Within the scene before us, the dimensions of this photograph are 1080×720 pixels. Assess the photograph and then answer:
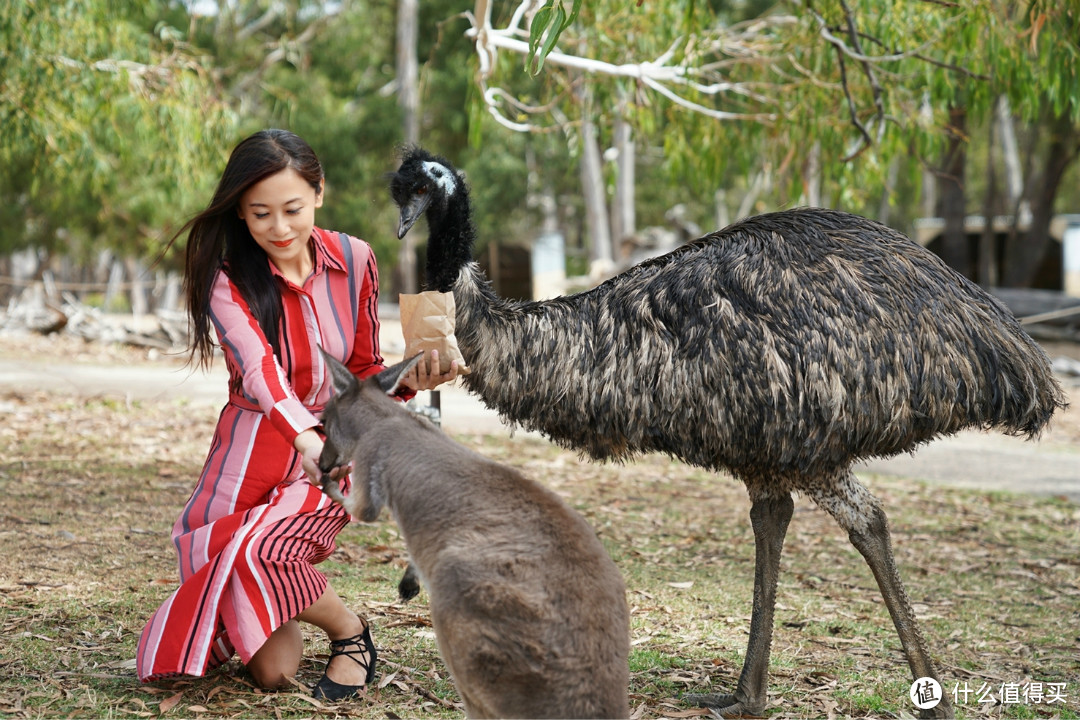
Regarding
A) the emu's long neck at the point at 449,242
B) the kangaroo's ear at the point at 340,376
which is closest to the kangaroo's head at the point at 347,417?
the kangaroo's ear at the point at 340,376

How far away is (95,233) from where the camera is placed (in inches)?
880

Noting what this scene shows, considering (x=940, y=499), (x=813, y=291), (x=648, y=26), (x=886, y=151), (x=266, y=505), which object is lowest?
(x=940, y=499)

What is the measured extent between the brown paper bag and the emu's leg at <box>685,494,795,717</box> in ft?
3.95

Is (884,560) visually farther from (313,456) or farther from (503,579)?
(313,456)

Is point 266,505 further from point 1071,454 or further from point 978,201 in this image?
point 978,201

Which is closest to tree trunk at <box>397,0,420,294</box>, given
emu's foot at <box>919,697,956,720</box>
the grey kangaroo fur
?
emu's foot at <box>919,697,956,720</box>

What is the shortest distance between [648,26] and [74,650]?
6539 millimetres

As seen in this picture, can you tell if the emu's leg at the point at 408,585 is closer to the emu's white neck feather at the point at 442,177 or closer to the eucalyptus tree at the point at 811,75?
the emu's white neck feather at the point at 442,177

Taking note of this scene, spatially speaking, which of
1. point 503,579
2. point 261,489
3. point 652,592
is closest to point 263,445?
point 261,489

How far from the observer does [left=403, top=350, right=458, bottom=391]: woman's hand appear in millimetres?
3570

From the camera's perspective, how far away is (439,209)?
433 centimetres

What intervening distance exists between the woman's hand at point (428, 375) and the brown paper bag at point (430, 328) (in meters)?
0.02

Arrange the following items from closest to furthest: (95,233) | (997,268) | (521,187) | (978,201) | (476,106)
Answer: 1. (476,106)
2. (95,233)
3. (997,268)
4. (521,187)
5. (978,201)

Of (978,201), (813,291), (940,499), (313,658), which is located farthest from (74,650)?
(978,201)
